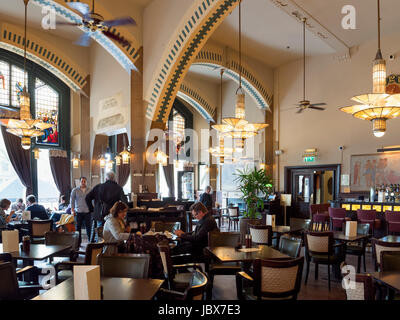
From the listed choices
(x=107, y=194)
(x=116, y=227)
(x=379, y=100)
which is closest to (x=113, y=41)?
(x=107, y=194)

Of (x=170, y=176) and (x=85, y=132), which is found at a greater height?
(x=85, y=132)

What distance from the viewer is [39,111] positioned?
11359 mm

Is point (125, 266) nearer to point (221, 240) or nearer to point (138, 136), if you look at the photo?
point (221, 240)

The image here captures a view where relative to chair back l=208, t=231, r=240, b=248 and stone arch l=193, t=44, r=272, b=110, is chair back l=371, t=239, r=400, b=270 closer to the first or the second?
chair back l=208, t=231, r=240, b=248

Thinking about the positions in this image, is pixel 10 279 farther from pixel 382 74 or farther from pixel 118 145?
pixel 118 145

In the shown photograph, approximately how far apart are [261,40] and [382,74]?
7.38 meters

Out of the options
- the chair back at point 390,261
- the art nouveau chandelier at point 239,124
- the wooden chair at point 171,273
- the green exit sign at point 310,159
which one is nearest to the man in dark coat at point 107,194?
the art nouveau chandelier at point 239,124

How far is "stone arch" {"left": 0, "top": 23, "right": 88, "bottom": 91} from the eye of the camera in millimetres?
9456

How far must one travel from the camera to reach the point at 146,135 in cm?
917

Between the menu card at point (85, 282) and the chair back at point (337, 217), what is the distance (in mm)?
6747

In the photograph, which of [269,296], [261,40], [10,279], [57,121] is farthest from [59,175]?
[269,296]

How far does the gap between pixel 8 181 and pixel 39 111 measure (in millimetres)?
2693

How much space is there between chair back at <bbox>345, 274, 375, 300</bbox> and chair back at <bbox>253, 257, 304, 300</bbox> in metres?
0.47

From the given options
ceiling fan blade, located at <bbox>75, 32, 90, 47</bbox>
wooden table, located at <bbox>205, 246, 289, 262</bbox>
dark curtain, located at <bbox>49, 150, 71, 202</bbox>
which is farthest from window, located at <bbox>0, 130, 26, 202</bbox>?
wooden table, located at <bbox>205, 246, 289, 262</bbox>
